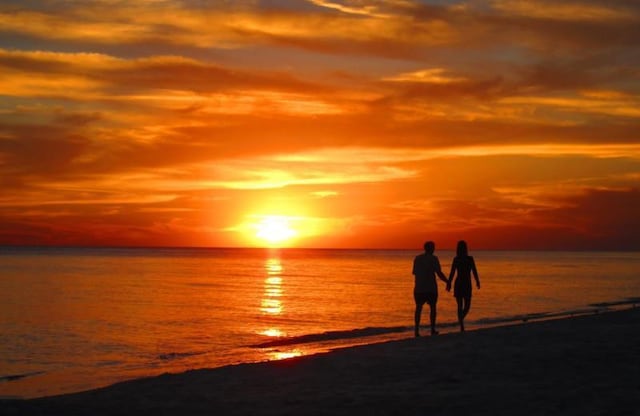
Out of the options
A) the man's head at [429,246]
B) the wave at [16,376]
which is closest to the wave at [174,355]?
the wave at [16,376]

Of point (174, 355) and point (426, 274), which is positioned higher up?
point (426, 274)

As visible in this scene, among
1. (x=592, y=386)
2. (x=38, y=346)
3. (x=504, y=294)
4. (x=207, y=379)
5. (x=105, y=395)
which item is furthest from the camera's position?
(x=504, y=294)

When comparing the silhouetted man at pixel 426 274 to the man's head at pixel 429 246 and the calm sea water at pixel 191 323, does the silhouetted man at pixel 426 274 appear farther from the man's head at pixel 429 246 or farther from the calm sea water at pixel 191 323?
the calm sea water at pixel 191 323

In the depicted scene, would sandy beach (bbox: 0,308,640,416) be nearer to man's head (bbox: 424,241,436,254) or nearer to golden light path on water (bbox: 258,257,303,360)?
man's head (bbox: 424,241,436,254)

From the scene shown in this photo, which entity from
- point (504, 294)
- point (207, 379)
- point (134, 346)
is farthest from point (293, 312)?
point (207, 379)

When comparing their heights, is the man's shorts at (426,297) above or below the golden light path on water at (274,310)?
above

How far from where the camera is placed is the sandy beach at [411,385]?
9578mm

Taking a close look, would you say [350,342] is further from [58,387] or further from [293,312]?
[293,312]

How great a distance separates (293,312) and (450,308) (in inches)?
303

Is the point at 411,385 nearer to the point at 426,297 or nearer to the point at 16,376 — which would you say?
the point at 426,297

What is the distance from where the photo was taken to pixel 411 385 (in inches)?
437

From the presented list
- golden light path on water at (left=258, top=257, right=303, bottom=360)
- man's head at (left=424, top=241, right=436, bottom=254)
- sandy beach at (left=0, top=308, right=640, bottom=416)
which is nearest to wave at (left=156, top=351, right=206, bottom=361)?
golden light path on water at (left=258, top=257, right=303, bottom=360)

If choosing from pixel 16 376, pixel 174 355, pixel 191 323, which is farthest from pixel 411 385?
pixel 191 323

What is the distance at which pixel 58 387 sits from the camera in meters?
15.8
